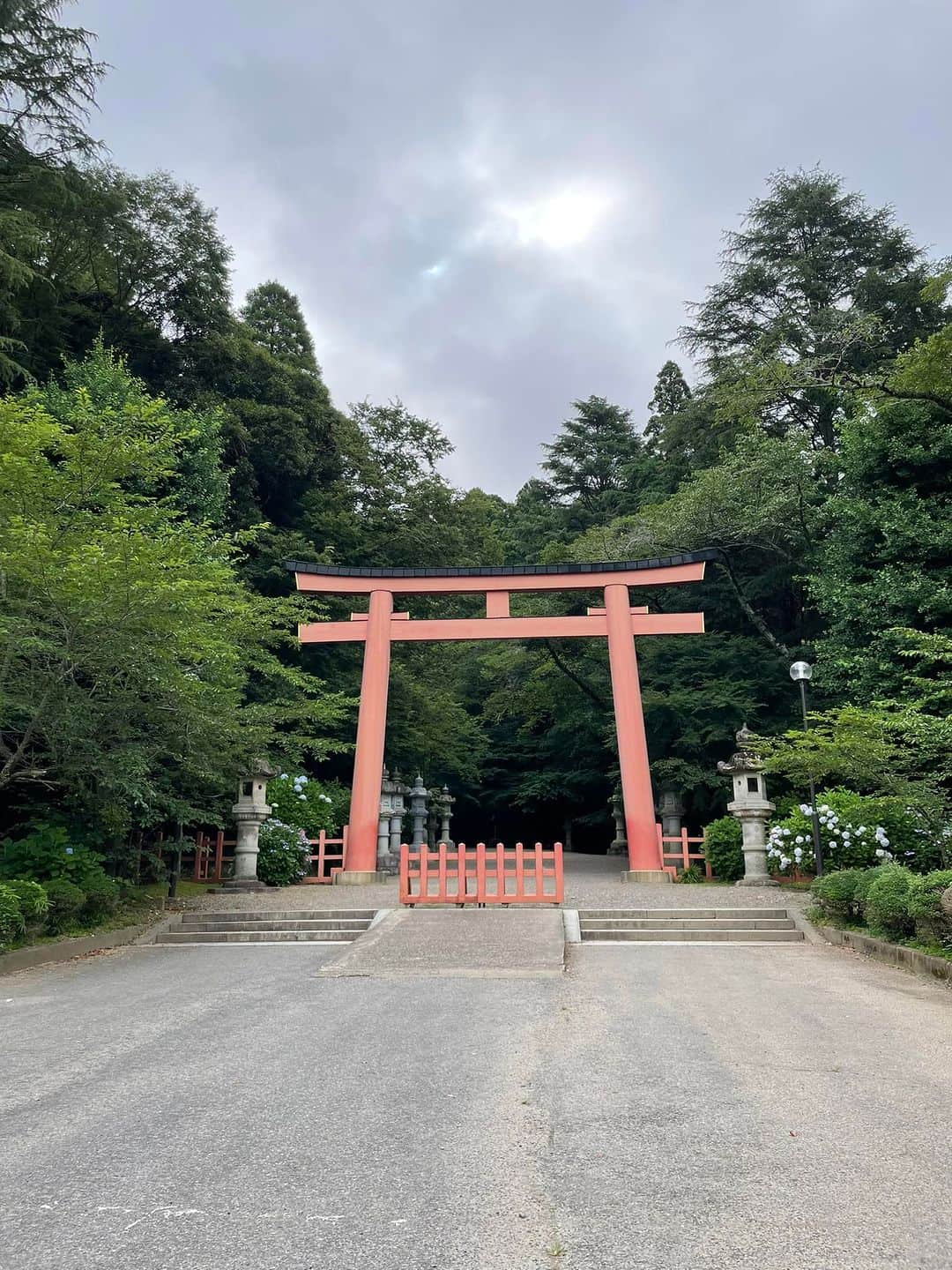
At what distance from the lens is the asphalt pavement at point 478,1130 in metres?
2.28

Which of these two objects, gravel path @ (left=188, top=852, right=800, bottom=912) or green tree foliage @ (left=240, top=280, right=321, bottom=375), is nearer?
gravel path @ (left=188, top=852, right=800, bottom=912)

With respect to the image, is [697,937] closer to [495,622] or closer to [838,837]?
[838,837]

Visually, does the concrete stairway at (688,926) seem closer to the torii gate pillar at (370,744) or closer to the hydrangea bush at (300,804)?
the torii gate pillar at (370,744)

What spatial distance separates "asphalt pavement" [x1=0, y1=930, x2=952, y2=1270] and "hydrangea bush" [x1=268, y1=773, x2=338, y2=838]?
8374 millimetres

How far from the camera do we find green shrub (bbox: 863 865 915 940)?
7324 mm

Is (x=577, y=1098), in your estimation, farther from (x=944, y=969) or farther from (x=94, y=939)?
(x=94, y=939)

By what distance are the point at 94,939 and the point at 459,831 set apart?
77.9 feet

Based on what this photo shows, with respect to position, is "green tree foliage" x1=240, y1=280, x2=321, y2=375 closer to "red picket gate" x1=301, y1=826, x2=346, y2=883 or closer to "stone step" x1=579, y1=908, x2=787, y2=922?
"red picket gate" x1=301, y1=826, x2=346, y2=883

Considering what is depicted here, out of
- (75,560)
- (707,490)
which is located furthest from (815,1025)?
(707,490)

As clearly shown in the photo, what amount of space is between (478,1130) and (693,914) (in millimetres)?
6807

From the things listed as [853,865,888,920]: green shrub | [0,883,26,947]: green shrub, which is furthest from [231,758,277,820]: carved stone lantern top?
[853,865,888,920]: green shrub

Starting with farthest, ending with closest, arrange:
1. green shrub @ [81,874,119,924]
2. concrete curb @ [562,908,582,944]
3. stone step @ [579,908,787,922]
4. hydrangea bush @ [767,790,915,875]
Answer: hydrangea bush @ [767,790,915,875]
stone step @ [579,908,787,922]
green shrub @ [81,874,119,924]
concrete curb @ [562,908,582,944]

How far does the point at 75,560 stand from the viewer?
7.29 metres

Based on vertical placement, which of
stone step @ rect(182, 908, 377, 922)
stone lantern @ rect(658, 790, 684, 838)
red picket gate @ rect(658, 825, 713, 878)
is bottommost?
stone step @ rect(182, 908, 377, 922)
